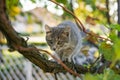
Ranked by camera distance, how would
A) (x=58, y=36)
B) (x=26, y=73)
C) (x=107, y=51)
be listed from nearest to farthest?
(x=107, y=51) → (x=58, y=36) → (x=26, y=73)

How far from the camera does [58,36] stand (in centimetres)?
265

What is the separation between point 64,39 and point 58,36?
0.17 ft

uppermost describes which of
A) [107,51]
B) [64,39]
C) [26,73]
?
[107,51]

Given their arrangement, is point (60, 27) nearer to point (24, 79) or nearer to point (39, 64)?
point (24, 79)

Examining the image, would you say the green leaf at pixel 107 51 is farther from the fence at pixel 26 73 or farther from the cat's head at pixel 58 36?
the fence at pixel 26 73

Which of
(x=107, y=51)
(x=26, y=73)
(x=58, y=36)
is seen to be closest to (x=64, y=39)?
(x=58, y=36)

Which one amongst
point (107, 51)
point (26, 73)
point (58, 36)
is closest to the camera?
point (107, 51)

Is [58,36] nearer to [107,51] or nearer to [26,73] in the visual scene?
[26,73]

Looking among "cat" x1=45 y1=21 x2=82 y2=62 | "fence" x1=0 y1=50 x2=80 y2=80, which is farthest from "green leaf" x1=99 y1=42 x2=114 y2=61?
"fence" x1=0 y1=50 x2=80 y2=80

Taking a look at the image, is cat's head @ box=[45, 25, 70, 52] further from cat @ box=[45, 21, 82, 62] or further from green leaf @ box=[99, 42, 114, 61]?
green leaf @ box=[99, 42, 114, 61]

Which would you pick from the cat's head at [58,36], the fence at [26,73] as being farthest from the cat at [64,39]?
the fence at [26,73]

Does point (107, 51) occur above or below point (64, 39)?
above

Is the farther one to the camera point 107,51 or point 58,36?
point 58,36

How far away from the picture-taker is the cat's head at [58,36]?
260 cm
